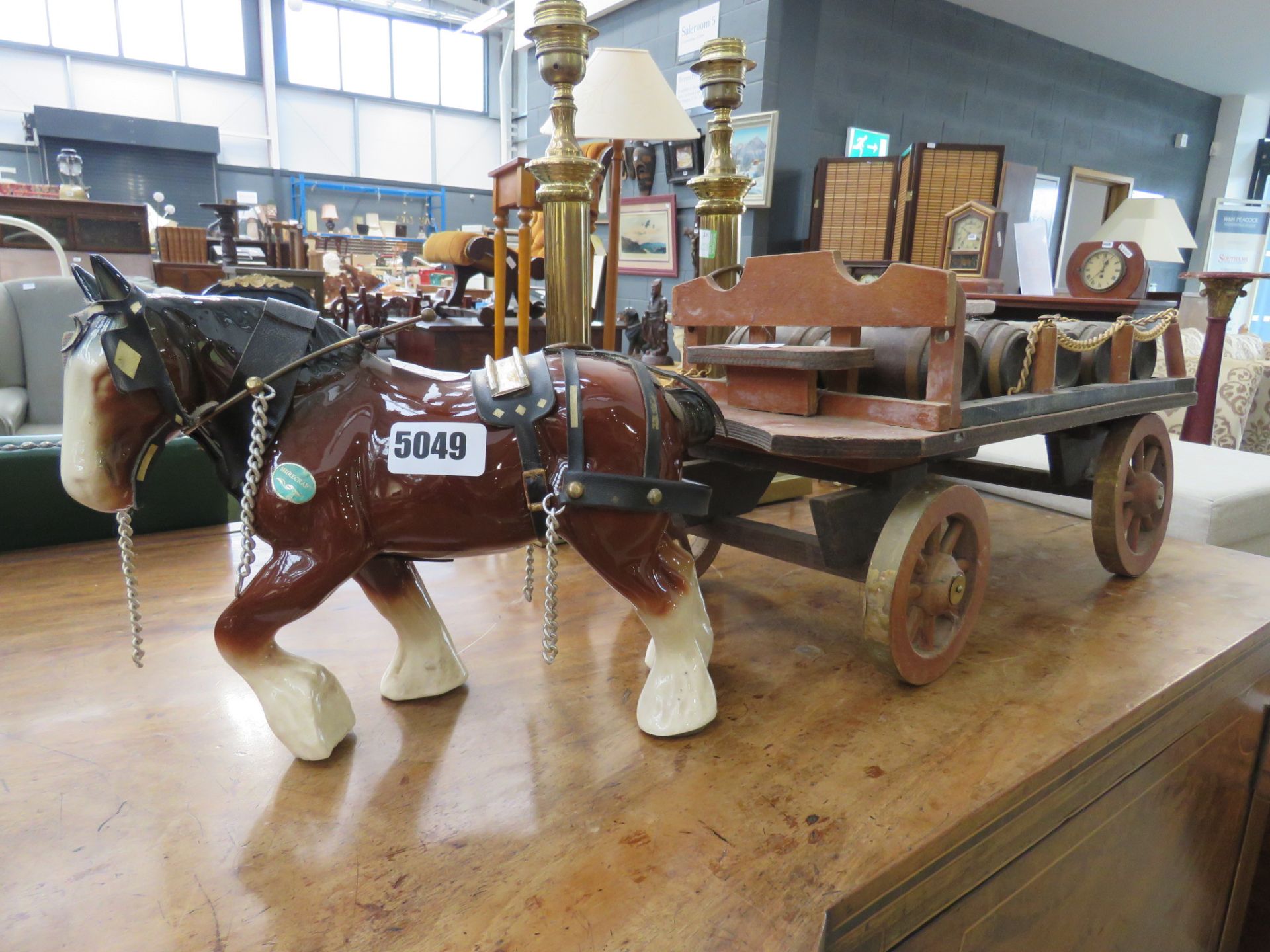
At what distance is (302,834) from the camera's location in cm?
65

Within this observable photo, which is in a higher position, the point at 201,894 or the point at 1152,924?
the point at 201,894

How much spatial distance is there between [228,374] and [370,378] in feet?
0.39

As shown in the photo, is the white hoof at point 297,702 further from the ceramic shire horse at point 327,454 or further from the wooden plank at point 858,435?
the wooden plank at point 858,435

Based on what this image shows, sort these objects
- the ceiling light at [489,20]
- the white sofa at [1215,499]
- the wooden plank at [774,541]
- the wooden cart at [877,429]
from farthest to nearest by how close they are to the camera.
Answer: the ceiling light at [489,20] → the white sofa at [1215,499] → the wooden plank at [774,541] → the wooden cart at [877,429]

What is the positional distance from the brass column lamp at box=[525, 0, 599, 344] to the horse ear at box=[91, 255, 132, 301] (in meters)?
0.64

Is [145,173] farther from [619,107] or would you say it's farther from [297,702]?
[297,702]

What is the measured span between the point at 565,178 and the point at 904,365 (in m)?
0.60

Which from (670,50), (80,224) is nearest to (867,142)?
(670,50)

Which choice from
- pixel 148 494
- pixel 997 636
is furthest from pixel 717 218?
pixel 148 494

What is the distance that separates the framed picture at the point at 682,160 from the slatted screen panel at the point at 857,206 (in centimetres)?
61

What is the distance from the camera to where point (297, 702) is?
73 cm

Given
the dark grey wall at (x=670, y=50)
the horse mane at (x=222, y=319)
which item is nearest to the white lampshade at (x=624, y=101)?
the horse mane at (x=222, y=319)

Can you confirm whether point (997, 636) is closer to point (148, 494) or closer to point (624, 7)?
point (148, 494)

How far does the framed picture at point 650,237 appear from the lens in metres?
3.78
